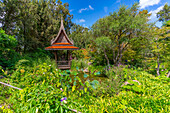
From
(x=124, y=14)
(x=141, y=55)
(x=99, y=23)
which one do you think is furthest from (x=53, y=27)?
(x=141, y=55)

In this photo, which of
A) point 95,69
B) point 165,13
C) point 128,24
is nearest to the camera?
point 128,24

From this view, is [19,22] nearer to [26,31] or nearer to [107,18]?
[26,31]

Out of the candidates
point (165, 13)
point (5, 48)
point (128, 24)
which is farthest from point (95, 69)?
point (165, 13)

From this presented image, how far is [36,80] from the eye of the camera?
89.4 inches

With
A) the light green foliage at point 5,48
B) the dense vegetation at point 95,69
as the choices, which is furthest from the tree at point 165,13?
the light green foliage at point 5,48

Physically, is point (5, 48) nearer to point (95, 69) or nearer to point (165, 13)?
point (95, 69)

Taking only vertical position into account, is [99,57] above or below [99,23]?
below

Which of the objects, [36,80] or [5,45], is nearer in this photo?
[36,80]

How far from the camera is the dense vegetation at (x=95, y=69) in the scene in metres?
1.70

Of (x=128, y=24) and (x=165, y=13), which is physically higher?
(x=165, y=13)

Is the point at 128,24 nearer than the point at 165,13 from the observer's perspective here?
Yes

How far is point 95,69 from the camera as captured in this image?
775cm

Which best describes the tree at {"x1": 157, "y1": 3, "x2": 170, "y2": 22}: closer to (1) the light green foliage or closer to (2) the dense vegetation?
(2) the dense vegetation

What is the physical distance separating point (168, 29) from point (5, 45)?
966 cm
